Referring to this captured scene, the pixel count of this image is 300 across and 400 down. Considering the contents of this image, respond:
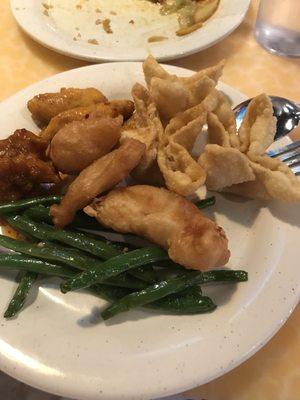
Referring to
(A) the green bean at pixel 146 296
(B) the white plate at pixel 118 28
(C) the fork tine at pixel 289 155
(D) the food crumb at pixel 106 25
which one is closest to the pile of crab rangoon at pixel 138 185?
(A) the green bean at pixel 146 296

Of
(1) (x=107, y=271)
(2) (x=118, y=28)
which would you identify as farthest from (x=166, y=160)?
(2) (x=118, y=28)

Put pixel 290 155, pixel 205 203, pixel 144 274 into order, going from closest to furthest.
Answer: pixel 144 274
pixel 205 203
pixel 290 155

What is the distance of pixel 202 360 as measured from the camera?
134 centimetres

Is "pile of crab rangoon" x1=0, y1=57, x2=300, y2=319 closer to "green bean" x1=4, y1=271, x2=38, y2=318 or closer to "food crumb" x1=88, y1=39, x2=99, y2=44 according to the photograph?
"green bean" x1=4, y1=271, x2=38, y2=318

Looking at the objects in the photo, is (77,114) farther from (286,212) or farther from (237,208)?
(286,212)

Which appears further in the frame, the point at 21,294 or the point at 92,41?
the point at 92,41

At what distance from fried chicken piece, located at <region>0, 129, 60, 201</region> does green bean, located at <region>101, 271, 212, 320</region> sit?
0.63m

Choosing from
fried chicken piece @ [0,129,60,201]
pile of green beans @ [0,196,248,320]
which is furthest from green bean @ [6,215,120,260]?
fried chicken piece @ [0,129,60,201]

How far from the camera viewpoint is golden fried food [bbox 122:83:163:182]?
1.77 meters

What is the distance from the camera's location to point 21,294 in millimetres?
1518

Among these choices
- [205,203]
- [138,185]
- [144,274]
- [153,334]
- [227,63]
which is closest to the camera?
[153,334]

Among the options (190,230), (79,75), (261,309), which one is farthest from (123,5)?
(261,309)

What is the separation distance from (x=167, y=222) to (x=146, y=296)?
0.84 ft

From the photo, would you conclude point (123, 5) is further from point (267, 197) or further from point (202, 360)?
point (202, 360)
